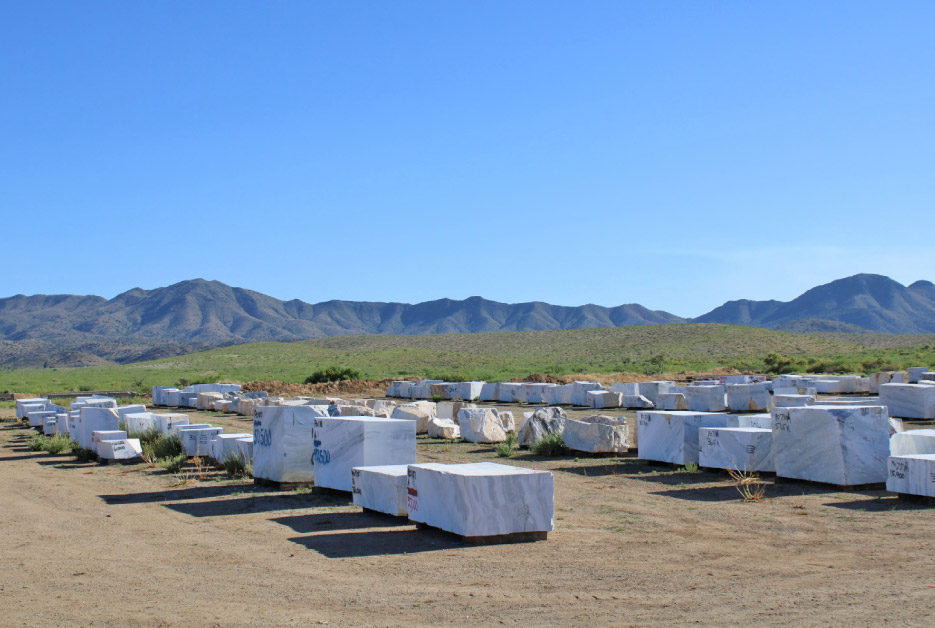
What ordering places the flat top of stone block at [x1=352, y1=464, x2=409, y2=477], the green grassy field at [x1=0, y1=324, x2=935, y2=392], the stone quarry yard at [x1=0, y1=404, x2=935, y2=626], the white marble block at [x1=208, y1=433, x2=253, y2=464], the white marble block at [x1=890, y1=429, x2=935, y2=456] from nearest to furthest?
the stone quarry yard at [x1=0, y1=404, x2=935, y2=626] → the flat top of stone block at [x1=352, y1=464, x2=409, y2=477] → the white marble block at [x1=890, y1=429, x2=935, y2=456] → the white marble block at [x1=208, y1=433, x2=253, y2=464] → the green grassy field at [x1=0, y1=324, x2=935, y2=392]

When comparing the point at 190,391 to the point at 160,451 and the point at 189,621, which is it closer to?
the point at 160,451

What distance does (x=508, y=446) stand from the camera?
2073 centimetres

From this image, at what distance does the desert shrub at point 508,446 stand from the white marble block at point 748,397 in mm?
11050

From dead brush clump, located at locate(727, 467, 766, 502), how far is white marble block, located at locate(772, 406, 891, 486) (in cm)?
81

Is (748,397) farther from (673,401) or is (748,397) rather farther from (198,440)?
(198,440)

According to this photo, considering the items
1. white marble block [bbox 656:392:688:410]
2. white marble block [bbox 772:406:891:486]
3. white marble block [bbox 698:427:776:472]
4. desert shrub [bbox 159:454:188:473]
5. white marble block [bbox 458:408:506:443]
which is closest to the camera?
white marble block [bbox 772:406:891:486]

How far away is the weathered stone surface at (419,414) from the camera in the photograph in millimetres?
23969

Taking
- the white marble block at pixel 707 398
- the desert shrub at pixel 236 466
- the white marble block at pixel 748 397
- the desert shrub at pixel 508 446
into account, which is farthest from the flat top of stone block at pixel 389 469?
the white marble block at pixel 748 397

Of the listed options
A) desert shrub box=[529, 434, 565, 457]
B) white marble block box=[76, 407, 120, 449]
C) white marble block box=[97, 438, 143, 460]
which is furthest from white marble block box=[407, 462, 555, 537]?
white marble block box=[76, 407, 120, 449]

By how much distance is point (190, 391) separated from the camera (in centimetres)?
4316

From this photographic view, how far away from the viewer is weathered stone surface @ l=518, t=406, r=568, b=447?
2069 centimetres

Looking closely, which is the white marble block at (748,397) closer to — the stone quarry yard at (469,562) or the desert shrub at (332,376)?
the stone quarry yard at (469,562)

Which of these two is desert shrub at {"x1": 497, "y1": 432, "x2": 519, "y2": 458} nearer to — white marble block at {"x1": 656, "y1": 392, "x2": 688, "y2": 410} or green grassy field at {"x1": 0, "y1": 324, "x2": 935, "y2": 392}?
white marble block at {"x1": 656, "y1": 392, "x2": 688, "y2": 410}

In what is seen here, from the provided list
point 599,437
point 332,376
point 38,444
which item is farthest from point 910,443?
point 332,376
